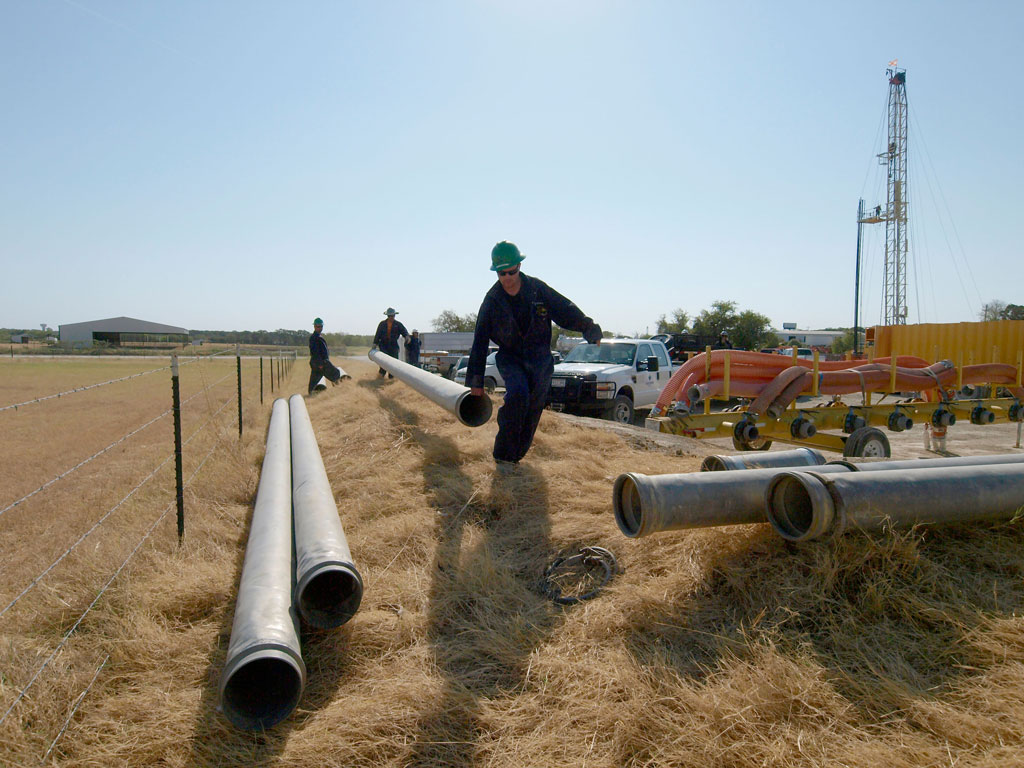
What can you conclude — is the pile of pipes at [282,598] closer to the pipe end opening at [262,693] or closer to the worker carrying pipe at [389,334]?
the pipe end opening at [262,693]

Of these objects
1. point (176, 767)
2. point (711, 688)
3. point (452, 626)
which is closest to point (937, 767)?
point (711, 688)

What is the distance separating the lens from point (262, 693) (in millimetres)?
2678

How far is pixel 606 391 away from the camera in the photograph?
12281mm

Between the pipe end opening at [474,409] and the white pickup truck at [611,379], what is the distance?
593 centimetres

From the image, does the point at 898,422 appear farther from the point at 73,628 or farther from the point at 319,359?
the point at 319,359

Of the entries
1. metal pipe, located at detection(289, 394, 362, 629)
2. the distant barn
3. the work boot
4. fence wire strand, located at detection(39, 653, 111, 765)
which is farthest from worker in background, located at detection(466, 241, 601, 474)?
the distant barn

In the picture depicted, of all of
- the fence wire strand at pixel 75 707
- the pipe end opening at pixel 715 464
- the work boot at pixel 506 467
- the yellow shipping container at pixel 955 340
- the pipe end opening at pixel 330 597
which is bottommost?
the fence wire strand at pixel 75 707

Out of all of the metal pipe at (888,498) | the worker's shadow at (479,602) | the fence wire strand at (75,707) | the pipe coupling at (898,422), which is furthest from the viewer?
the pipe coupling at (898,422)

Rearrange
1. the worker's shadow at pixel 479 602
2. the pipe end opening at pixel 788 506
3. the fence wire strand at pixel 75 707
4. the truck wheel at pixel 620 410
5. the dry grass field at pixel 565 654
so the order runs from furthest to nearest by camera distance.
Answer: the truck wheel at pixel 620 410
the pipe end opening at pixel 788 506
the worker's shadow at pixel 479 602
the fence wire strand at pixel 75 707
the dry grass field at pixel 565 654

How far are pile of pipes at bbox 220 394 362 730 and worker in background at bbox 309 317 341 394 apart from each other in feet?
36.5

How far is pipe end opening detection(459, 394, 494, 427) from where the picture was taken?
602 cm

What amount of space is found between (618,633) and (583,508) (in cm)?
153

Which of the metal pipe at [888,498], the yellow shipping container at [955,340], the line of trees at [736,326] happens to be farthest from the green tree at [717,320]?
the metal pipe at [888,498]

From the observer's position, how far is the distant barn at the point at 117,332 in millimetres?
71562
